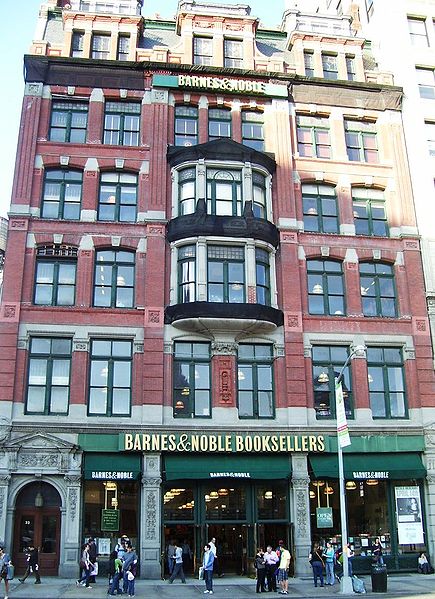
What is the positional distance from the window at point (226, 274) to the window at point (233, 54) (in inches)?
456

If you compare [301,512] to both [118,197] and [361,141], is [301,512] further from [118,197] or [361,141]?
[361,141]

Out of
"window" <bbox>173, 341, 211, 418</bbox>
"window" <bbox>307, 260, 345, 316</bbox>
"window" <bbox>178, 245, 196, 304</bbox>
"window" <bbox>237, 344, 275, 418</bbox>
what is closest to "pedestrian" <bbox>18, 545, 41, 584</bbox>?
"window" <bbox>173, 341, 211, 418</bbox>

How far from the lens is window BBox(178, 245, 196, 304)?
104 ft

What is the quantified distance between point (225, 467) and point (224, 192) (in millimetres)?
13689

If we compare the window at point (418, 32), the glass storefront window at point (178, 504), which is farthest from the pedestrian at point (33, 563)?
the window at point (418, 32)

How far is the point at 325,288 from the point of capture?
1334 inches

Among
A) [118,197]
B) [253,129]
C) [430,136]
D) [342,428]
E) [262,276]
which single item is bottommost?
[342,428]

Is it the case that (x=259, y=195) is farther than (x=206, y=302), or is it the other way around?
(x=259, y=195)

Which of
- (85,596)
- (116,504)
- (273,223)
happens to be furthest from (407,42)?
(85,596)

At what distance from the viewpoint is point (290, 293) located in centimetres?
3294

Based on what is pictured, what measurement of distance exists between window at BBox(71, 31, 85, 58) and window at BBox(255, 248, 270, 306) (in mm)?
15021

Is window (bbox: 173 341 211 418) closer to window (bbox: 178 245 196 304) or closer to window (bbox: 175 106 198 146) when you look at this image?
window (bbox: 178 245 196 304)

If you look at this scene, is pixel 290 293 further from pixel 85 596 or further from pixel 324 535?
pixel 85 596

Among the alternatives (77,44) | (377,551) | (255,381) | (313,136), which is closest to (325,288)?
(255,381)
